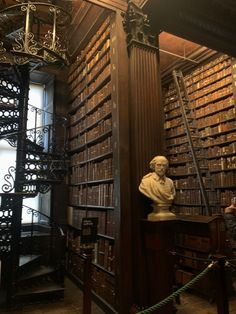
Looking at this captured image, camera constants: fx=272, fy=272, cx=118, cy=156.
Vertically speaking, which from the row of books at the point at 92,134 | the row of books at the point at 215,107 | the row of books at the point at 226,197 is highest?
the row of books at the point at 215,107

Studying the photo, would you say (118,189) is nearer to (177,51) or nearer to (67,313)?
(67,313)

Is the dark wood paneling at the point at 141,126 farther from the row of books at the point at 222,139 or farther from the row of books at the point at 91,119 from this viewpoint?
the row of books at the point at 222,139

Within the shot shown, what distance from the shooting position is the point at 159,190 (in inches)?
92.8

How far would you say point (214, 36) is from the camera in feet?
10.9

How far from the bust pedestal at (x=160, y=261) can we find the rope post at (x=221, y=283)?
48 centimetres

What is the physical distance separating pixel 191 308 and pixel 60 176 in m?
2.41

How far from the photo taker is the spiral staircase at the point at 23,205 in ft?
10.8

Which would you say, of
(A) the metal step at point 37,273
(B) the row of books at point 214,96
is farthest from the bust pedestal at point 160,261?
(B) the row of books at point 214,96

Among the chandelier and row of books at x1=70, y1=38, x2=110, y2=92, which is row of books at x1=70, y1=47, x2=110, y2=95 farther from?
the chandelier

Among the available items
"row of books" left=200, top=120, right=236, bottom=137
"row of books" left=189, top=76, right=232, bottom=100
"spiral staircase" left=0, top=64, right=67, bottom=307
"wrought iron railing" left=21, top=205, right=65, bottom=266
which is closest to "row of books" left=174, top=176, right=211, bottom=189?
"row of books" left=200, top=120, right=236, bottom=137

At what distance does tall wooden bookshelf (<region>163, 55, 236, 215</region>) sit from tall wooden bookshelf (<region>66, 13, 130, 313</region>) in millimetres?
1733

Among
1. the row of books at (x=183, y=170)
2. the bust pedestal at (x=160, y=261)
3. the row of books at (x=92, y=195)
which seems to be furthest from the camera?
the row of books at (x=183, y=170)

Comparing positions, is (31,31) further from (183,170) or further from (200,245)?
(183,170)

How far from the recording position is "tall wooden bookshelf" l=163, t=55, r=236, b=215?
4223mm
